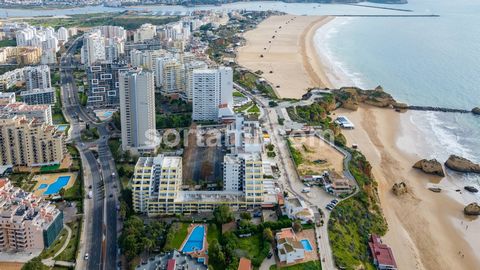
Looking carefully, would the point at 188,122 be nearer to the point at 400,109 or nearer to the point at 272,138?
the point at 272,138

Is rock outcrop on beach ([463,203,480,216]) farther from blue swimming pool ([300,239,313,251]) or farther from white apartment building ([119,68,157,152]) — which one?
white apartment building ([119,68,157,152])

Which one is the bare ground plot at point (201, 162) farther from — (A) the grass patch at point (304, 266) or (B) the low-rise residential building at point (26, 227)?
(A) the grass patch at point (304, 266)

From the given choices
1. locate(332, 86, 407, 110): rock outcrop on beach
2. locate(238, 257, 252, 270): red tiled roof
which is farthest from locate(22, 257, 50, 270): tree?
locate(332, 86, 407, 110): rock outcrop on beach

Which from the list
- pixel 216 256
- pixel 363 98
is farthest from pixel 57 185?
pixel 363 98

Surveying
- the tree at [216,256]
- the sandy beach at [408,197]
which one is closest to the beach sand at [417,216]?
the sandy beach at [408,197]

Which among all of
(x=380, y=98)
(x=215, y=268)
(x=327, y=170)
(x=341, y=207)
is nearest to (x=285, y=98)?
(x=380, y=98)

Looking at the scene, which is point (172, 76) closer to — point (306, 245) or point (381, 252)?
point (306, 245)
